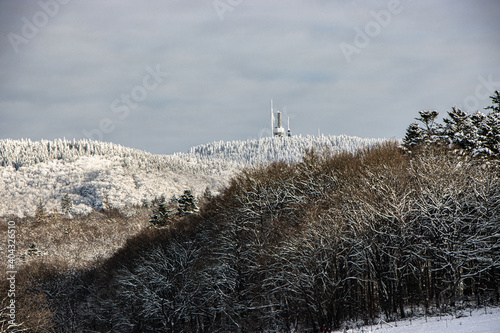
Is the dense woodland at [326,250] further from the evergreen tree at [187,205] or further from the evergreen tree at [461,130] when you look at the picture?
the evergreen tree at [187,205]

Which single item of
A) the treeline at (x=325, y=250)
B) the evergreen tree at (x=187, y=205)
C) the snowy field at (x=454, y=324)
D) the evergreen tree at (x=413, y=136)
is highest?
the evergreen tree at (x=413, y=136)

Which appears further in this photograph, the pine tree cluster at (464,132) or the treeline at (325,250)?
the pine tree cluster at (464,132)

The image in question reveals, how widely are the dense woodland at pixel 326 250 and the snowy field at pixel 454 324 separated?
280cm

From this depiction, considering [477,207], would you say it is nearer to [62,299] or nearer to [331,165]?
[331,165]

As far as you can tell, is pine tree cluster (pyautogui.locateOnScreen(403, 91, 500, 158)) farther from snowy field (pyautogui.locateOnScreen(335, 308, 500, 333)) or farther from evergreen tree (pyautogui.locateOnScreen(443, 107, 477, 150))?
snowy field (pyautogui.locateOnScreen(335, 308, 500, 333))

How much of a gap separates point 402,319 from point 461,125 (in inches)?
1074

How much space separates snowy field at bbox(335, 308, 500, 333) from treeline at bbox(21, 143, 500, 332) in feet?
7.61

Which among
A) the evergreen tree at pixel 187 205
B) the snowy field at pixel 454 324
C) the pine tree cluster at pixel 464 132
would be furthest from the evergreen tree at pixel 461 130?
the evergreen tree at pixel 187 205

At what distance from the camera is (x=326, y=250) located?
1500 inches

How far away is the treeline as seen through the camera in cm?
3419

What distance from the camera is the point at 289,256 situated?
40.4 metres

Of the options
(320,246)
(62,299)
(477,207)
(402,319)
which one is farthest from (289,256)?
(62,299)

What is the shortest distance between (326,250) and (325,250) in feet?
1.62

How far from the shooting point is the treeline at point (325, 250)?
34188 millimetres
